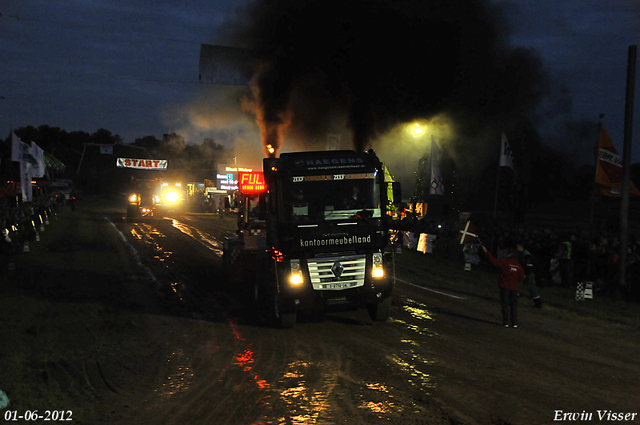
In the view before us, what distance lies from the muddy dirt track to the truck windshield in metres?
1.97

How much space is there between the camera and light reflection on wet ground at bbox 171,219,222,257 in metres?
22.4

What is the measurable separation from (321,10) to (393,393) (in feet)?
73.4

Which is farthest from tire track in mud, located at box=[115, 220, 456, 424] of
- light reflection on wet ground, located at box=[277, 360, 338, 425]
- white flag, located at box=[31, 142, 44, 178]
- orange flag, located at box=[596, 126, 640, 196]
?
white flag, located at box=[31, 142, 44, 178]

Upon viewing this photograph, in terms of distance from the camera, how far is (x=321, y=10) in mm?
25469

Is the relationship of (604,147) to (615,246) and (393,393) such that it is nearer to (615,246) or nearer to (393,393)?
(615,246)

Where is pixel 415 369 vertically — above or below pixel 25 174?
below

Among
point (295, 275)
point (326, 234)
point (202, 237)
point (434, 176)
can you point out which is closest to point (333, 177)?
point (326, 234)

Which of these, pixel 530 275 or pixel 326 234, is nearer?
pixel 326 234

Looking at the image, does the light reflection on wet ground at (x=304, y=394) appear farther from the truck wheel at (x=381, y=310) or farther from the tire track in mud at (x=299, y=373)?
the truck wheel at (x=381, y=310)

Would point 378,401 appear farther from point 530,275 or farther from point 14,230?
point 14,230

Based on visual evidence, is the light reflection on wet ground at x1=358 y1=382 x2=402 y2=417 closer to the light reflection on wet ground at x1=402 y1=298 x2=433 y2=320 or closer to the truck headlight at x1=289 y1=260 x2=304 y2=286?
the truck headlight at x1=289 y1=260 x2=304 y2=286

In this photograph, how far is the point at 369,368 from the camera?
717 cm

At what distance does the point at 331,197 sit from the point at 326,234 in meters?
0.71

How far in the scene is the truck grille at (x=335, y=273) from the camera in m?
9.03
